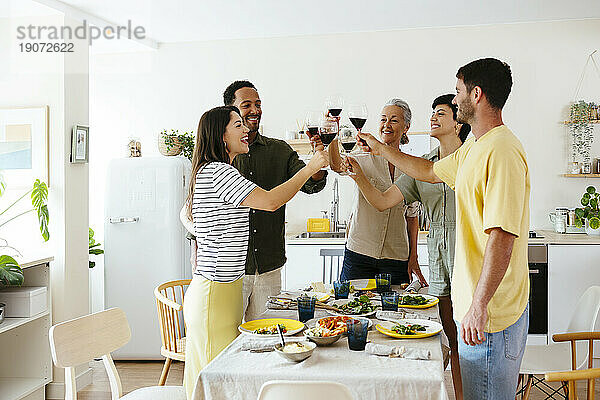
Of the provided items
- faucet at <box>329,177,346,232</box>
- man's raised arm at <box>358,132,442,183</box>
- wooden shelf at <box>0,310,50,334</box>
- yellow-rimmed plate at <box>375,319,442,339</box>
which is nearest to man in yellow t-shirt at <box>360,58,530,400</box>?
yellow-rimmed plate at <box>375,319,442,339</box>

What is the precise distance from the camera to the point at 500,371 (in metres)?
2.13

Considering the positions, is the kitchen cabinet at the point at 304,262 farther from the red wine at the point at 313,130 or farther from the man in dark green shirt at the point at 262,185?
the red wine at the point at 313,130

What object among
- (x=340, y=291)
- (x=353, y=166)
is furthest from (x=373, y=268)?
(x=340, y=291)

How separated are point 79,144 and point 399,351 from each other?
3076mm

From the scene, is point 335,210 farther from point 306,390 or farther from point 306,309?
point 306,390

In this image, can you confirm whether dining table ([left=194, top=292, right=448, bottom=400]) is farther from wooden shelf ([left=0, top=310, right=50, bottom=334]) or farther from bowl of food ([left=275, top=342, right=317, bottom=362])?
wooden shelf ([left=0, top=310, right=50, bottom=334])

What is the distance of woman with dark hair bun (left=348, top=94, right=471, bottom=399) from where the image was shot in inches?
120

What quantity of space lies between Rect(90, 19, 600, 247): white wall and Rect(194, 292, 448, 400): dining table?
3627 millimetres

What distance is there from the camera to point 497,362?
2.12 m

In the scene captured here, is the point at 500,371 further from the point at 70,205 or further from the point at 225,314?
the point at 70,205

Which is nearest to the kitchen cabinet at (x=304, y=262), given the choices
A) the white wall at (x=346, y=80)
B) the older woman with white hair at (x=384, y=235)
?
the white wall at (x=346, y=80)

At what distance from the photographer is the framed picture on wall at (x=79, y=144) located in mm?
4305

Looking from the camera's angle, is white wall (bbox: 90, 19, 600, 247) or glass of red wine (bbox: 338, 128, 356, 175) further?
white wall (bbox: 90, 19, 600, 247)

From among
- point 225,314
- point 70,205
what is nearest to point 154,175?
point 70,205
